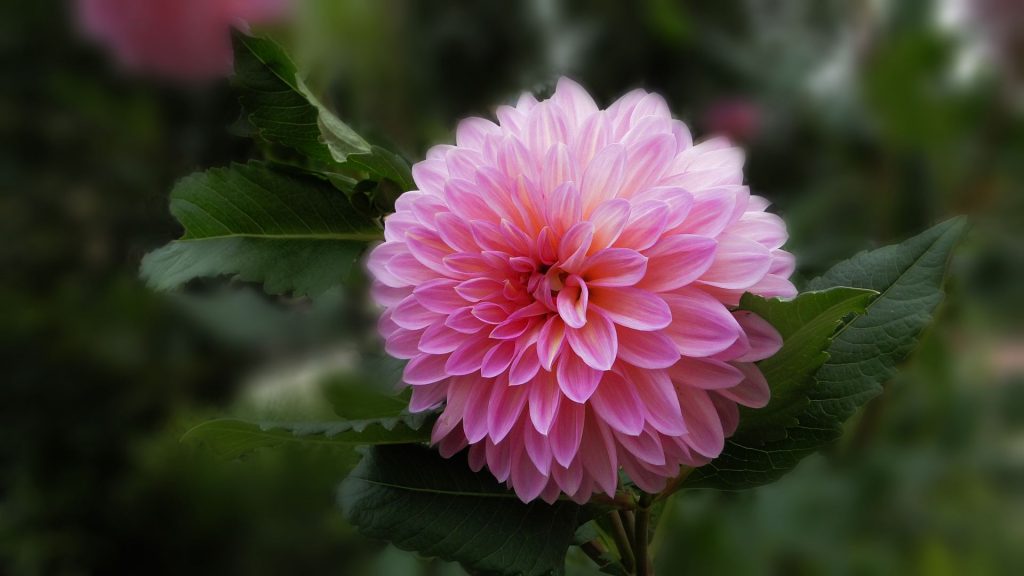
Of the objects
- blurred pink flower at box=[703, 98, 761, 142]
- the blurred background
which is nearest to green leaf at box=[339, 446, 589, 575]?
the blurred background

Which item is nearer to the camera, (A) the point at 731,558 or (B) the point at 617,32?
(A) the point at 731,558

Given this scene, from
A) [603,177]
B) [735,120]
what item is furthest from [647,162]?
[735,120]

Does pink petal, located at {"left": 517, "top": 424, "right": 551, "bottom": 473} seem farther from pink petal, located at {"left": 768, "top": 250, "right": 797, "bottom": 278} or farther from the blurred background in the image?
the blurred background

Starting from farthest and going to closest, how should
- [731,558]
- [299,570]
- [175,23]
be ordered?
[299,570] → [175,23] → [731,558]

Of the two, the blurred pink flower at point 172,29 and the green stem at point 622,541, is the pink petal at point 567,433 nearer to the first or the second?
the green stem at point 622,541

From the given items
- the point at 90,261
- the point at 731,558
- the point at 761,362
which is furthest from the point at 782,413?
the point at 90,261

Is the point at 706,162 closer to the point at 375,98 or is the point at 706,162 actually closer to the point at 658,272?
the point at 658,272

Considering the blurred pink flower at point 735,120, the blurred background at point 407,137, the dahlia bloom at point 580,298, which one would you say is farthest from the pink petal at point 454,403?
the blurred pink flower at point 735,120

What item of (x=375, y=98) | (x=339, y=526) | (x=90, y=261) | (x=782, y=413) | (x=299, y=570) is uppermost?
(x=782, y=413)
